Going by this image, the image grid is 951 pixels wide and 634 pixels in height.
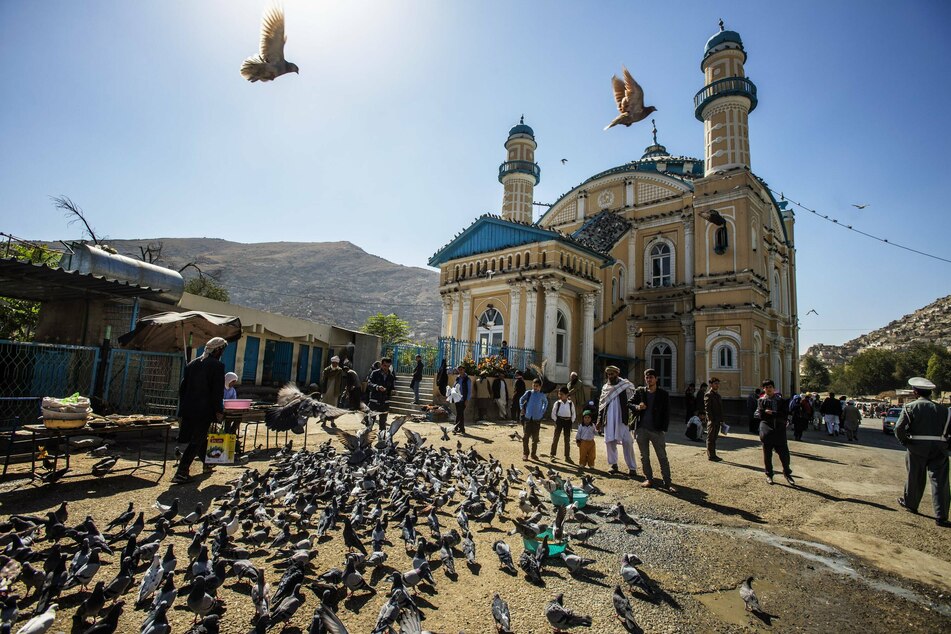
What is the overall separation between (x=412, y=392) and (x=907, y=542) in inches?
568

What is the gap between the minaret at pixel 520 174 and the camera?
1223 inches

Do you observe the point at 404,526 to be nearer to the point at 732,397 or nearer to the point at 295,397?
the point at 295,397

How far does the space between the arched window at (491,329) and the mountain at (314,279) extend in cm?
7411

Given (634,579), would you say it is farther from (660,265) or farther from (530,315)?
(660,265)

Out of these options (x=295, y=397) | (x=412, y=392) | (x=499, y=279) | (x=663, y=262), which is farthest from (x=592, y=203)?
(x=295, y=397)

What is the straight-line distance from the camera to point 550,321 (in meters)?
19.6

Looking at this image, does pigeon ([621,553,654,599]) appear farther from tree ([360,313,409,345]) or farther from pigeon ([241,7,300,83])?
tree ([360,313,409,345])

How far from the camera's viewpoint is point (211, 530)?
171 inches

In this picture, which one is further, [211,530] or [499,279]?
[499,279]

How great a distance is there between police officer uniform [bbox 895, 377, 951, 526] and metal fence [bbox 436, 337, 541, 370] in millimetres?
12312

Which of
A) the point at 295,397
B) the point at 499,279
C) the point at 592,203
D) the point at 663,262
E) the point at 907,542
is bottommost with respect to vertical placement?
the point at 907,542

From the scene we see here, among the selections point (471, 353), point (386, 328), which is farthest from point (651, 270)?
point (386, 328)

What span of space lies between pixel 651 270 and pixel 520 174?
36.2 ft

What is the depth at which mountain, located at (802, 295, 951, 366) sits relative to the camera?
84000 millimetres
